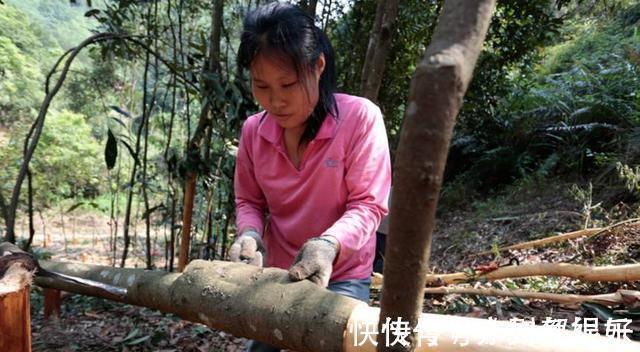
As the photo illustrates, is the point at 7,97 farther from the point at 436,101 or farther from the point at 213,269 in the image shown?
Result: the point at 436,101

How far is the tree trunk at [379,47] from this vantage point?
3031mm

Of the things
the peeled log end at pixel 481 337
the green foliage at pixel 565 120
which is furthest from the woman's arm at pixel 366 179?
the green foliage at pixel 565 120

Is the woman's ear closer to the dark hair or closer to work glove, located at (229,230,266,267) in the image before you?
the dark hair

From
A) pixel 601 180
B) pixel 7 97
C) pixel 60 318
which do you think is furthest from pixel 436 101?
pixel 7 97

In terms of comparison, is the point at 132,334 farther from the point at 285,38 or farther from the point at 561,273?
the point at 561,273

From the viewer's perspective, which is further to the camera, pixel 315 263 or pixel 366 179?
pixel 366 179

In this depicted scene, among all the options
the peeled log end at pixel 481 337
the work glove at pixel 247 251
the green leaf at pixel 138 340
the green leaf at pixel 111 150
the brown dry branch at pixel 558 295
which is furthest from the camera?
the green leaf at pixel 111 150

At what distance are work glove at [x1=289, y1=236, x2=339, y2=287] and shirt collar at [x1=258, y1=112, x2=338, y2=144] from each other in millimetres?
361

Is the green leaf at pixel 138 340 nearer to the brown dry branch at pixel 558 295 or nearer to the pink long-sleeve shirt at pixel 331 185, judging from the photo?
the pink long-sleeve shirt at pixel 331 185

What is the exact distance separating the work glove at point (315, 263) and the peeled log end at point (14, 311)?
704 millimetres

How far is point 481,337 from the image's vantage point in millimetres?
896

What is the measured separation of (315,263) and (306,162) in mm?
425

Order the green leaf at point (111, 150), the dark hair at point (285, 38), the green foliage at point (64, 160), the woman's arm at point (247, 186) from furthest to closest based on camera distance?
the green foliage at point (64, 160)
the green leaf at point (111, 150)
the woman's arm at point (247, 186)
the dark hair at point (285, 38)

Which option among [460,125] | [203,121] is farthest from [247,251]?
[460,125]
